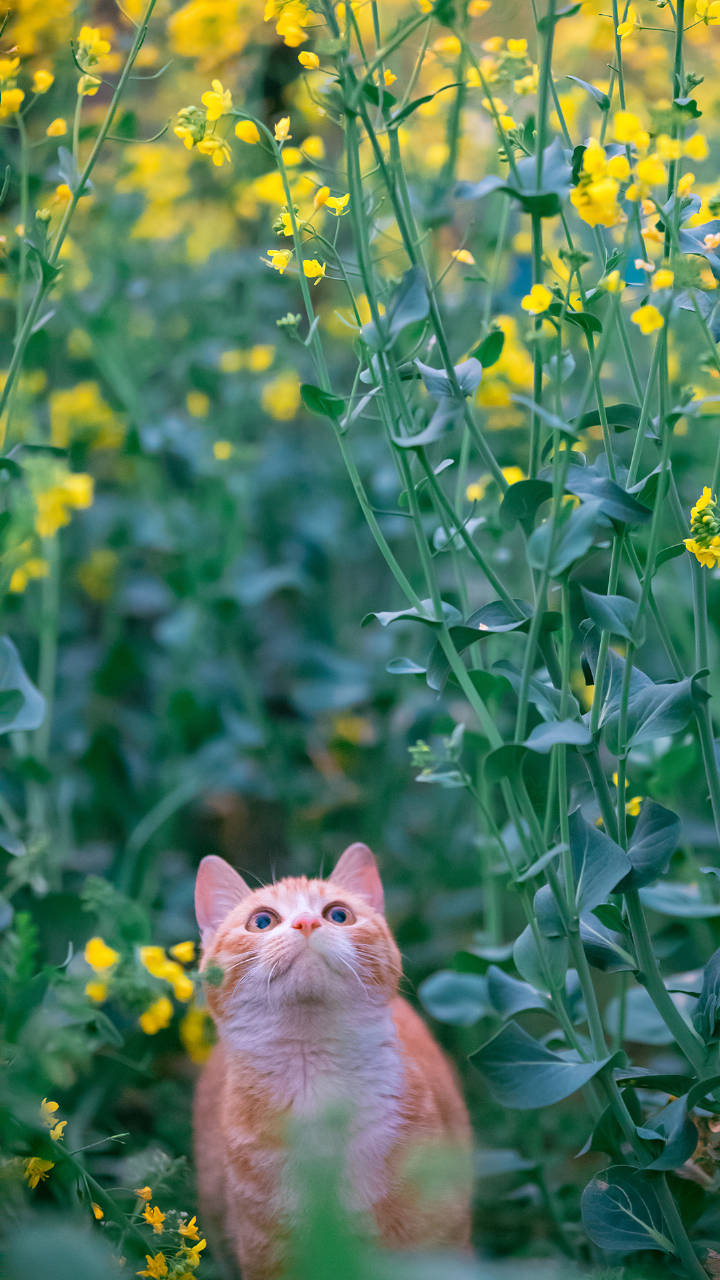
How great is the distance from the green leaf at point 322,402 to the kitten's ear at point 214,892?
2.03 ft

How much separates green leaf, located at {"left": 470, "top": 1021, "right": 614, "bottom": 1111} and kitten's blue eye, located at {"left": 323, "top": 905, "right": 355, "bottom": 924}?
0.82 feet

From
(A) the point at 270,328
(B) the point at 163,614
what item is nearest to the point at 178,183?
(A) the point at 270,328

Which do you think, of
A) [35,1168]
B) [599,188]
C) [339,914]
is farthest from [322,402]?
[35,1168]

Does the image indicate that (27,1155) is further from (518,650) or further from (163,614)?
(163,614)

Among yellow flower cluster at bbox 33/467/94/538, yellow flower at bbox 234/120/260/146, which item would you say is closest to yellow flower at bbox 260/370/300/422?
yellow flower cluster at bbox 33/467/94/538

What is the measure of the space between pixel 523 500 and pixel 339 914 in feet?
2.01

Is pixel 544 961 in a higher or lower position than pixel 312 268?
lower

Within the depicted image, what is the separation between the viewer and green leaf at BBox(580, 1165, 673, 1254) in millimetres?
1153

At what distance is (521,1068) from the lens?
3.76 ft

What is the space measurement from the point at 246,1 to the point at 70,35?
75cm

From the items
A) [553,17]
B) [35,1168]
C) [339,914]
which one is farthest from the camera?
[339,914]

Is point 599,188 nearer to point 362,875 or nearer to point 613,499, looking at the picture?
point 613,499

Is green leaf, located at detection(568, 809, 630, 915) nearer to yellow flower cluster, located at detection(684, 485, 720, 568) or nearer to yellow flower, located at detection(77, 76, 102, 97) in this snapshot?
yellow flower cluster, located at detection(684, 485, 720, 568)

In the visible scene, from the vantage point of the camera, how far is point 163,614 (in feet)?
9.25
